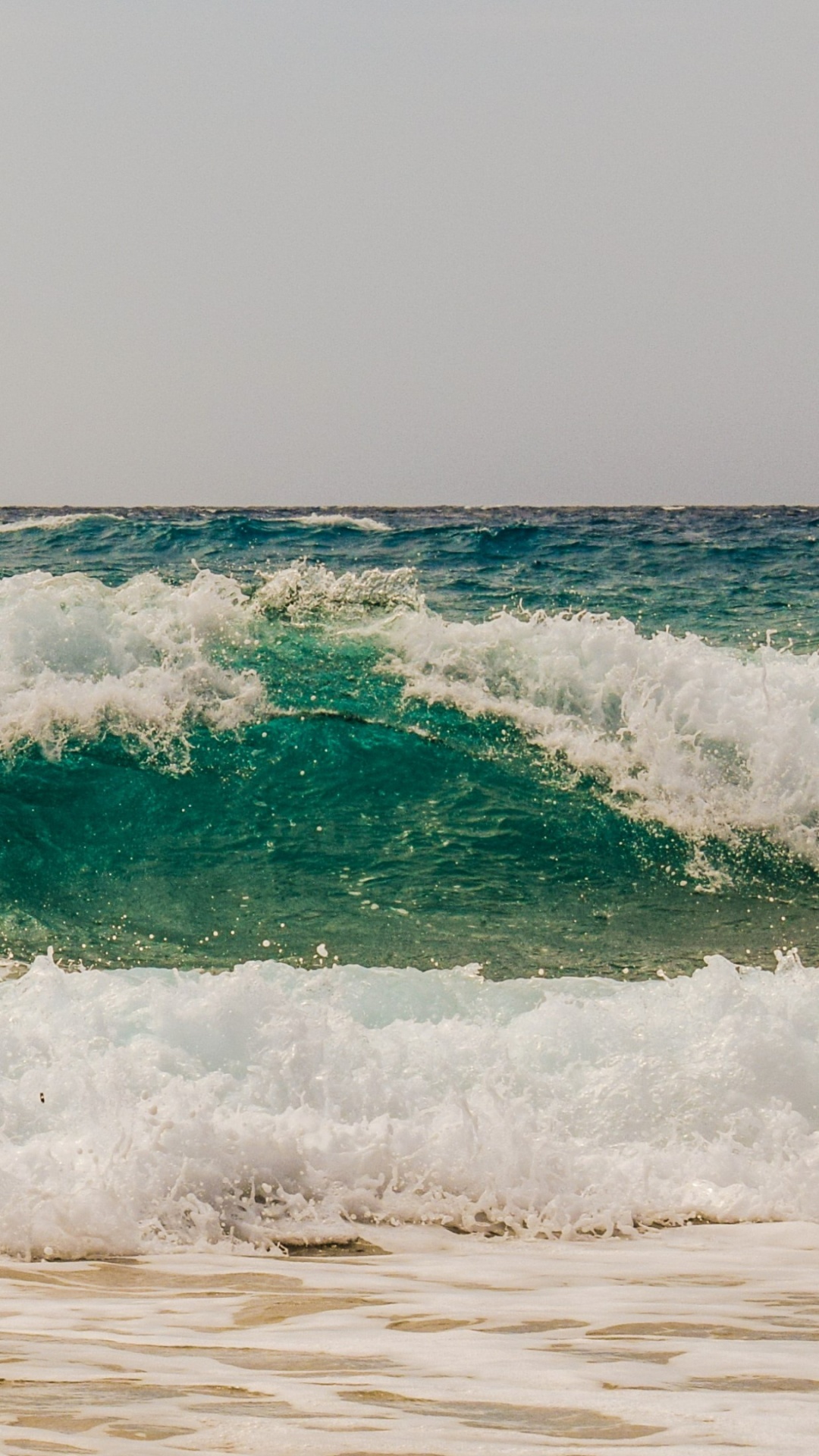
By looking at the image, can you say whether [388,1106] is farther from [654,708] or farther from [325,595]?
[325,595]

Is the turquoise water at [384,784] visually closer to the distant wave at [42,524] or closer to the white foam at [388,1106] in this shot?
the white foam at [388,1106]

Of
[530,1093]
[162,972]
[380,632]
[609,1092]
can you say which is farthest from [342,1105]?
[380,632]

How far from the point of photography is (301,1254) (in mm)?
3215

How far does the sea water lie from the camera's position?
3.58 metres

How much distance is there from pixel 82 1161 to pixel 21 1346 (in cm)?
133

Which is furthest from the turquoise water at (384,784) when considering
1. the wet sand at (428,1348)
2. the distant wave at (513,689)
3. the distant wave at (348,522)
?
the distant wave at (348,522)

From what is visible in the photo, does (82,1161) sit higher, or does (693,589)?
(693,589)

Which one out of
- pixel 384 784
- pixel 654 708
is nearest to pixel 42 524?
pixel 384 784

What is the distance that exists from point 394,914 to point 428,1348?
4.14 meters

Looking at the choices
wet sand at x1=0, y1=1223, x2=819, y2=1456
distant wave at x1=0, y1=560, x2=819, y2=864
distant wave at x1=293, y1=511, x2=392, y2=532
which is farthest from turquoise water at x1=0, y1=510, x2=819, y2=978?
distant wave at x1=293, y1=511, x2=392, y2=532

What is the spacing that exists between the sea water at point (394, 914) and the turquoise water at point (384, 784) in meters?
0.03

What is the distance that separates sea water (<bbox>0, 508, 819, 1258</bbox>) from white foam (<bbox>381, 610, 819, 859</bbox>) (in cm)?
3

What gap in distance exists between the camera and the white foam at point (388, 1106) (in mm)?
3434

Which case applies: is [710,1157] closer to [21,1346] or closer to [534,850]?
[21,1346]
